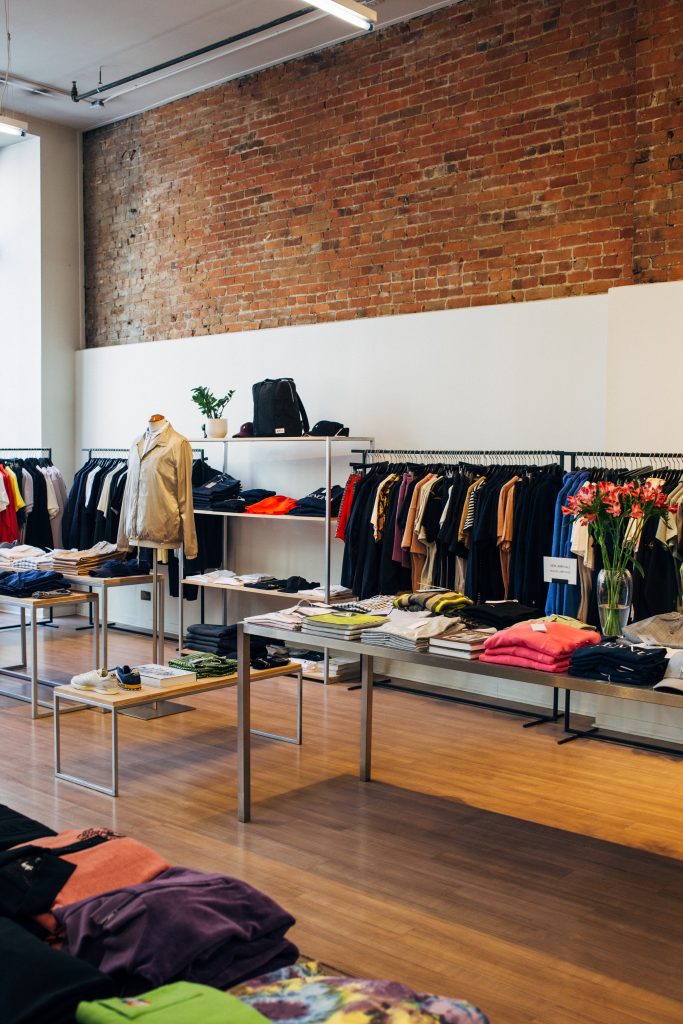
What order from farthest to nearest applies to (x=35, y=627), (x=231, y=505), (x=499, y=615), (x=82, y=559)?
(x=231, y=505), (x=82, y=559), (x=35, y=627), (x=499, y=615)

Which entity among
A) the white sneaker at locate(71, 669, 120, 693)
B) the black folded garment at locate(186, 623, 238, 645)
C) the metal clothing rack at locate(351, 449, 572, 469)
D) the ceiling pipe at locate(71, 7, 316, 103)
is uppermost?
the ceiling pipe at locate(71, 7, 316, 103)

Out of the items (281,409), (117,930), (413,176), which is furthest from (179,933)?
(413,176)

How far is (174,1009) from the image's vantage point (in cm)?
157

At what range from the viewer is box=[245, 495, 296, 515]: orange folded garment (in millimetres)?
7234

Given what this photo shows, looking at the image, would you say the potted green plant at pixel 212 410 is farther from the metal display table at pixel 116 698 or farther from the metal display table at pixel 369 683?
the metal display table at pixel 369 683

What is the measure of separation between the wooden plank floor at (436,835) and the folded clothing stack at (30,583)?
71 cm

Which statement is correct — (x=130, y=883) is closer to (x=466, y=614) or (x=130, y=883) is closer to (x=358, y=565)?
(x=466, y=614)

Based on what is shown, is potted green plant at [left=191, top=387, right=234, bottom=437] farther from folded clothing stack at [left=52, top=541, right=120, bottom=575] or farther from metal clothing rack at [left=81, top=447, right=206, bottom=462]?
folded clothing stack at [left=52, top=541, right=120, bottom=575]

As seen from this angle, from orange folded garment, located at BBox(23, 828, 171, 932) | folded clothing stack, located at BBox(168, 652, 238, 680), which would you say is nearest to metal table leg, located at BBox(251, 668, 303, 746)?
folded clothing stack, located at BBox(168, 652, 238, 680)

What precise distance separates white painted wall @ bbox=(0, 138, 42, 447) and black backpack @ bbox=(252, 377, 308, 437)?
129 inches

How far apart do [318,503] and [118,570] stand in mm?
1498

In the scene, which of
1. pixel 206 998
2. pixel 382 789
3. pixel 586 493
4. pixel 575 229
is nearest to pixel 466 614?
pixel 586 493

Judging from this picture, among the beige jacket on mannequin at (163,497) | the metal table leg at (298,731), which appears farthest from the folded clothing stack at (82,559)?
the metal table leg at (298,731)

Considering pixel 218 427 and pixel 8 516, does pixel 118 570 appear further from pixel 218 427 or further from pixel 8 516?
pixel 8 516
